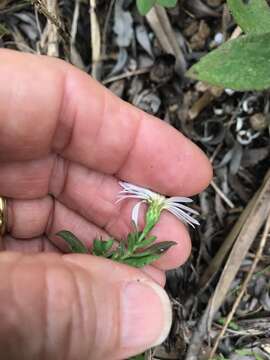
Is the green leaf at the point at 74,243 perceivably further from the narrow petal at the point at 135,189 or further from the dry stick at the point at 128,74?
the dry stick at the point at 128,74

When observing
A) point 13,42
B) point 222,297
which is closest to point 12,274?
point 222,297

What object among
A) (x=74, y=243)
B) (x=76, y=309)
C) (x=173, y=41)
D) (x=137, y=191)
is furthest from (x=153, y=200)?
(x=173, y=41)

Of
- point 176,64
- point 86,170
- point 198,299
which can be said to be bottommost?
point 198,299

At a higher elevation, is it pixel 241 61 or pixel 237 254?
pixel 241 61

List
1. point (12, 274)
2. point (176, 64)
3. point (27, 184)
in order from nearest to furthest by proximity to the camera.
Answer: point (12, 274) < point (27, 184) < point (176, 64)

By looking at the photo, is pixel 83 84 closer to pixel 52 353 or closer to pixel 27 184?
pixel 27 184

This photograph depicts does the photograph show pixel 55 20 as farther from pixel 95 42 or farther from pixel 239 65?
pixel 239 65
